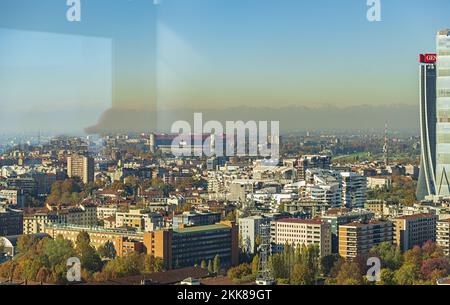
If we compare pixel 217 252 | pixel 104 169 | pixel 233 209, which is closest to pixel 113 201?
pixel 104 169

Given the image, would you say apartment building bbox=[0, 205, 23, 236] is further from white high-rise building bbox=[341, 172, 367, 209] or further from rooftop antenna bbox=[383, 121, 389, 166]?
white high-rise building bbox=[341, 172, 367, 209]

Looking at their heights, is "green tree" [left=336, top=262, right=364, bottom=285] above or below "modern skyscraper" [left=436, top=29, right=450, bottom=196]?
below

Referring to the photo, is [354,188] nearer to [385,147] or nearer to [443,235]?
[385,147]

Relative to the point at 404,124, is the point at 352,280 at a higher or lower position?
lower

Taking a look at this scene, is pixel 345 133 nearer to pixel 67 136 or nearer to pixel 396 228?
pixel 396 228

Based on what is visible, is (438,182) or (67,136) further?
(438,182)

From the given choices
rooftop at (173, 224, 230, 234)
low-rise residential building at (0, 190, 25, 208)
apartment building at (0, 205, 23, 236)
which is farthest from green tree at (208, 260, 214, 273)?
low-rise residential building at (0, 190, 25, 208)
